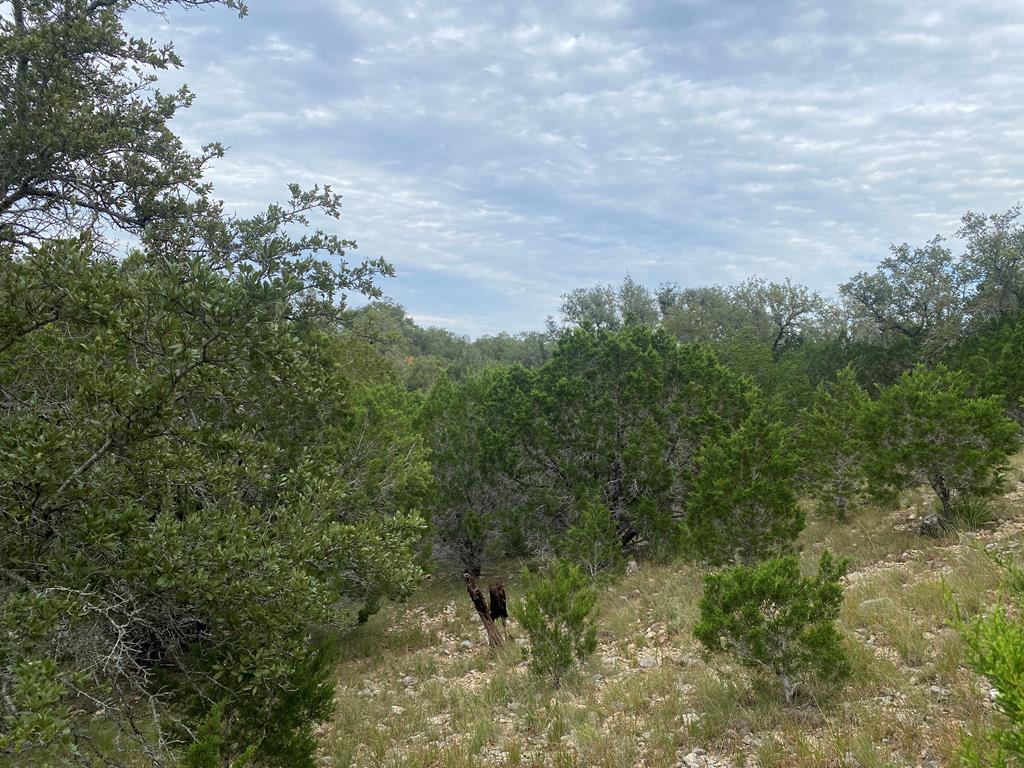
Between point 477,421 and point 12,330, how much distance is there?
515 inches

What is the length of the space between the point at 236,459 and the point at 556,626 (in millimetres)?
4920

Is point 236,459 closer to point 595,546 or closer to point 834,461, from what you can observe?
point 595,546

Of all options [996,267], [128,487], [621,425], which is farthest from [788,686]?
[996,267]

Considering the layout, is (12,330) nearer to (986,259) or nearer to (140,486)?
(140,486)

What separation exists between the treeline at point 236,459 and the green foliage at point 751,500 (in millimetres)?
50

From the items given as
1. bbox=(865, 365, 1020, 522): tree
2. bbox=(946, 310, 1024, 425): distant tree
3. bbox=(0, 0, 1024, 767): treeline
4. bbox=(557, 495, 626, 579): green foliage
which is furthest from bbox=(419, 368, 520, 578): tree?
bbox=(946, 310, 1024, 425): distant tree

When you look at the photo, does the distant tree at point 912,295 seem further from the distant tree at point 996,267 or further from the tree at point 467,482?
the tree at point 467,482

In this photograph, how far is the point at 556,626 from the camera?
7.98 m

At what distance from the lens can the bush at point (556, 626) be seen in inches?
311

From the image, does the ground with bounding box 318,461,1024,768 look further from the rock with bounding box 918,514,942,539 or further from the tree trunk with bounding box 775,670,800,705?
the rock with bounding box 918,514,942,539

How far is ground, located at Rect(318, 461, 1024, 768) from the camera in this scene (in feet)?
16.3

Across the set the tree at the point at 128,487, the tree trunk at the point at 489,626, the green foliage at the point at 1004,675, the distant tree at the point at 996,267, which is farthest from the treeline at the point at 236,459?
the distant tree at the point at 996,267

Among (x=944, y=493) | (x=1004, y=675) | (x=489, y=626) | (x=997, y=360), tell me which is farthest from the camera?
(x=997, y=360)

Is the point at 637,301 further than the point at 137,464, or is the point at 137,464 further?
the point at 637,301
